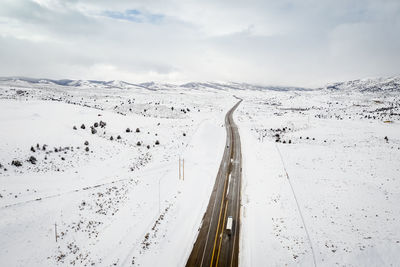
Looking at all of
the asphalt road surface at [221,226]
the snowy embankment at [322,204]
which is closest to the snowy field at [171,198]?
the snowy embankment at [322,204]

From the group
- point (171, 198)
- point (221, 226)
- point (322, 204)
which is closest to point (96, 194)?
point (171, 198)

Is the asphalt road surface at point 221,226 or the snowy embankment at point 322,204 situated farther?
the asphalt road surface at point 221,226

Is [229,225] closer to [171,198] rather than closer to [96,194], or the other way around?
[171,198]

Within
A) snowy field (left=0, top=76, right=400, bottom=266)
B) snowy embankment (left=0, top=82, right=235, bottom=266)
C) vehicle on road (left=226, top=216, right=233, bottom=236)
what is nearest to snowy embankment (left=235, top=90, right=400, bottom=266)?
snowy field (left=0, top=76, right=400, bottom=266)

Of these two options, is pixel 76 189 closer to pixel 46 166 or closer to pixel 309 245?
pixel 46 166

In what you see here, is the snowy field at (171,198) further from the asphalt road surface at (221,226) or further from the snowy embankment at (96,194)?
the asphalt road surface at (221,226)

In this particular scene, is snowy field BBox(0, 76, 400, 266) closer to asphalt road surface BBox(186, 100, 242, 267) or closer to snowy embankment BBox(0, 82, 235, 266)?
snowy embankment BBox(0, 82, 235, 266)
